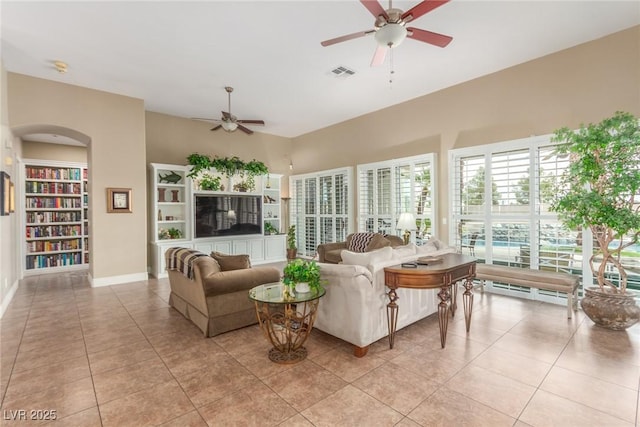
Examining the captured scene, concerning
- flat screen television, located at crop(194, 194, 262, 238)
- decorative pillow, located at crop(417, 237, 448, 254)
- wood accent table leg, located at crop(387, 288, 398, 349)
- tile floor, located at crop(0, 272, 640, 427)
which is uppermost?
flat screen television, located at crop(194, 194, 262, 238)

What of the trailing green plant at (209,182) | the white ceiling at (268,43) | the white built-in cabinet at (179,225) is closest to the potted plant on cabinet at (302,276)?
the white ceiling at (268,43)

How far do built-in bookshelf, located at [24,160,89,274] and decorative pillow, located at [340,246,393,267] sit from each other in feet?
24.6

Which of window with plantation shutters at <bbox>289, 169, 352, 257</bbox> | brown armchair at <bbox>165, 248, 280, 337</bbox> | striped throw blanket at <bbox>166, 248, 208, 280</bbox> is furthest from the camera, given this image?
window with plantation shutters at <bbox>289, 169, 352, 257</bbox>

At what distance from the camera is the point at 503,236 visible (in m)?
4.88

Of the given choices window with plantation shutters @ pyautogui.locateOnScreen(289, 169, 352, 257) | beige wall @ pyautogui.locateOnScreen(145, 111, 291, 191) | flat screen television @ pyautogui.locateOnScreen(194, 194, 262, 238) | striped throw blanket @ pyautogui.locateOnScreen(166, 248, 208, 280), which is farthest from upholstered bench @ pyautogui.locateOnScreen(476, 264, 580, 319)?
beige wall @ pyautogui.locateOnScreen(145, 111, 291, 191)

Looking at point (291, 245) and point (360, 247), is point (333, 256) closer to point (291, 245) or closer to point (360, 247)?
point (360, 247)

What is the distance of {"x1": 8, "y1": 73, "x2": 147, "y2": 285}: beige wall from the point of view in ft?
16.2

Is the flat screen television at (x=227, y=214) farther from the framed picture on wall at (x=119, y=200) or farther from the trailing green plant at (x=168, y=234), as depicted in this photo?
the framed picture on wall at (x=119, y=200)

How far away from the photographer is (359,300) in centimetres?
278

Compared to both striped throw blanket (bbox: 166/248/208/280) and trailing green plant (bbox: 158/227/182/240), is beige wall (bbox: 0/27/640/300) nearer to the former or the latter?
trailing green plant (bbox: 158/227/182/240)

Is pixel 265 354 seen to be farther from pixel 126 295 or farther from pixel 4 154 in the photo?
pixel 4 154

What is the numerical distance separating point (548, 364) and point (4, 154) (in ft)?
23.3

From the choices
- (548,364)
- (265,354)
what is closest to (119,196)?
(265,354)

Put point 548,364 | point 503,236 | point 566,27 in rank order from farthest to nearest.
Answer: point 503,236
point 566,27
point 548,364
